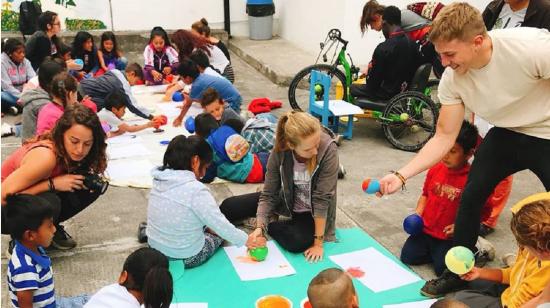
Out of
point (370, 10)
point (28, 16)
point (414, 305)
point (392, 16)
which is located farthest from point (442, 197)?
point (28, 16)

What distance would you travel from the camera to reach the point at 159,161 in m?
4.68

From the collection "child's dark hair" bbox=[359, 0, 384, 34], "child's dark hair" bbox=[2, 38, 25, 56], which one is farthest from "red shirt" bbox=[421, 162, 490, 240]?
"child's dark hair" bbox=[2, 38, 25, 56]

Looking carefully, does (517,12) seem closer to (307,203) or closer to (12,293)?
(307,203)

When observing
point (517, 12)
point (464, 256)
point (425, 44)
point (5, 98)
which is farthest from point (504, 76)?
point (5, 98)

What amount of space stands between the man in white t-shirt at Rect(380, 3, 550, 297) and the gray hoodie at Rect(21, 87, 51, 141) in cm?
301

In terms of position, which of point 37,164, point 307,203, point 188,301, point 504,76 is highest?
point 504,76

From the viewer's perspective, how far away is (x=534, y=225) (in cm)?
190

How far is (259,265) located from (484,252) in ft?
4.26

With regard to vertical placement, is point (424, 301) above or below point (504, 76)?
below

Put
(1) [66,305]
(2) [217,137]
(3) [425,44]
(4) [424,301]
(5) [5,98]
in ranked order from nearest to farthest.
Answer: (1) [66,305] → (4) [424,301] → (2) [217,137] → (3) [425,44] → (5) [5,98]

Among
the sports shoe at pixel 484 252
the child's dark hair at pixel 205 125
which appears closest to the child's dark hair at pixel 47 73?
the child's dark hair at pixel 205 125

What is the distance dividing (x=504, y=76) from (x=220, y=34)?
8066 mm

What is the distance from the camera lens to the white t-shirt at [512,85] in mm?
2328

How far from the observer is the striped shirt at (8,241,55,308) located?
2309 mm
